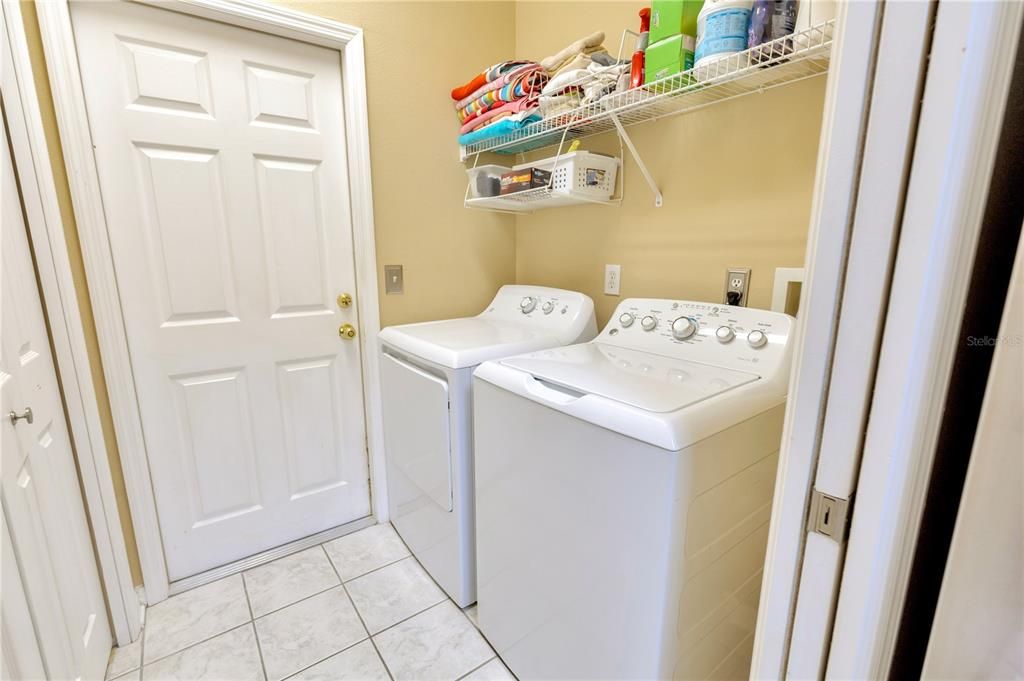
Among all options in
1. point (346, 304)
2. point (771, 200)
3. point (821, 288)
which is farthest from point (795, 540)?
point (346, 304)

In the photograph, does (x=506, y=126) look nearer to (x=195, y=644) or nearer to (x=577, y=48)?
(x=577, y=48)

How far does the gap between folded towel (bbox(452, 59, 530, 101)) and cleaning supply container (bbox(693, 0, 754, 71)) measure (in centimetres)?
80

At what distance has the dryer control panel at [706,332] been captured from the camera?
1179 mm

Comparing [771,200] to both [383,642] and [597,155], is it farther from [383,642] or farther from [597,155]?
[383,642]

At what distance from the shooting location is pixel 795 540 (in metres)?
0.56

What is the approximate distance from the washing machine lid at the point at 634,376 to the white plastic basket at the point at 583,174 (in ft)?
2.01

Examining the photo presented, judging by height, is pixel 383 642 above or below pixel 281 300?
below

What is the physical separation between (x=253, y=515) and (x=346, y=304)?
931mm

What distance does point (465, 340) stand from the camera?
1.60m

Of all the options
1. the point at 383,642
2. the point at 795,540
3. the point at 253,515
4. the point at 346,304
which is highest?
the point at 346,304

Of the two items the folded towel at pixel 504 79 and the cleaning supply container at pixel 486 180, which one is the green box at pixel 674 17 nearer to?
the folded towel at pixel 504 79

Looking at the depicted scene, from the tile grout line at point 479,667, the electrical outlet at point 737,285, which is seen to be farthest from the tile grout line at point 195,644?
the electrical outlet at point 737,285

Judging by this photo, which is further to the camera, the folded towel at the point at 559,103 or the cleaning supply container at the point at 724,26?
the folded towel at the point at 559,103

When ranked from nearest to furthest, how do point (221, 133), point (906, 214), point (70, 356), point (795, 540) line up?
point (906, 214) < point (795, 540) < point (70, 356) < point (221, 133)
